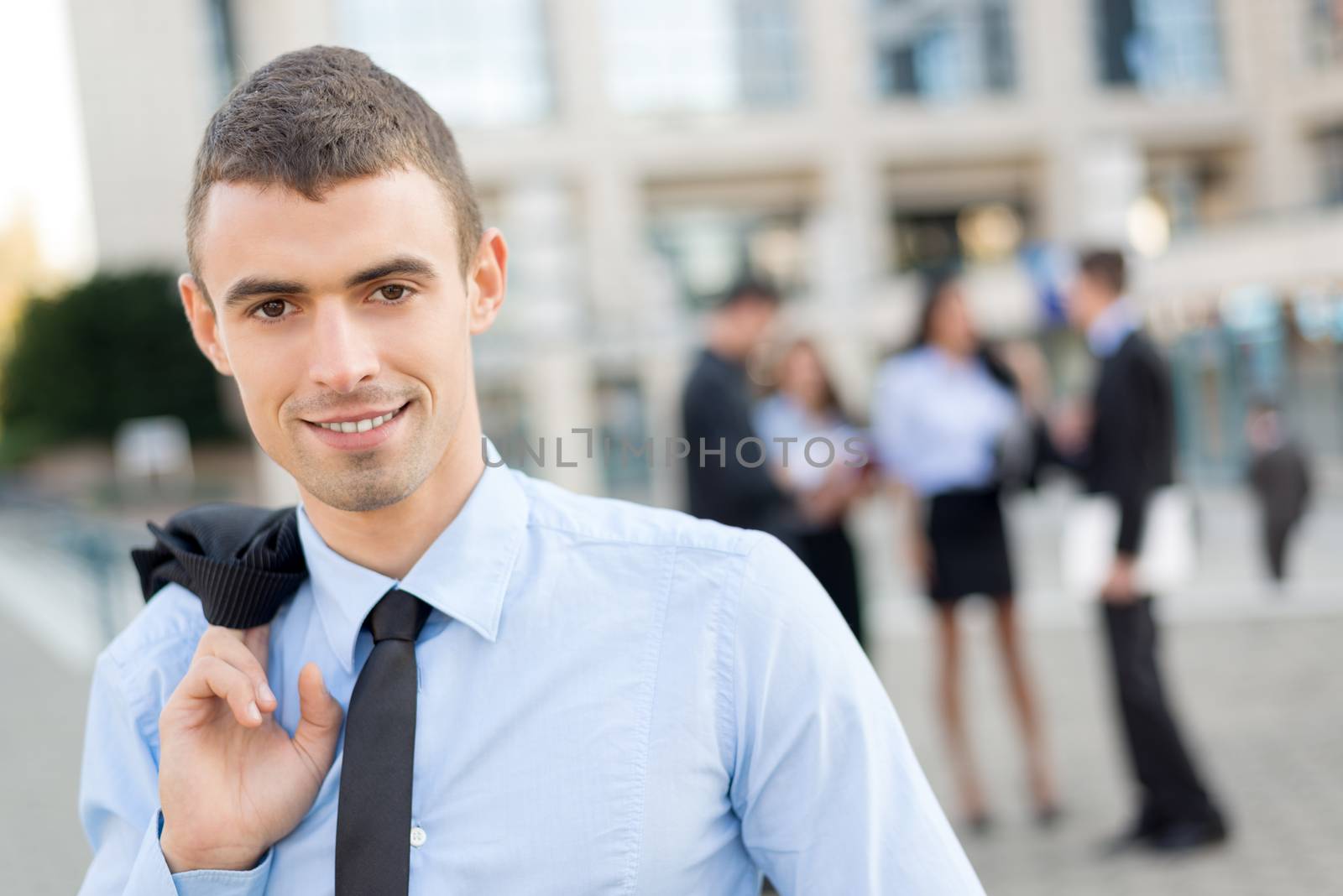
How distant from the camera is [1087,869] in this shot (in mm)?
4742

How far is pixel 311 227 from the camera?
146 cm

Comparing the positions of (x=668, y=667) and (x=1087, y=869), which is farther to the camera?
(x=1087, y=869)

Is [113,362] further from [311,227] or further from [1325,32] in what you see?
[311,227]

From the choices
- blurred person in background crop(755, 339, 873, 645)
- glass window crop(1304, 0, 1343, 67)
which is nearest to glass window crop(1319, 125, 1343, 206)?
glass window crop(1304, 0, 1343, 67)

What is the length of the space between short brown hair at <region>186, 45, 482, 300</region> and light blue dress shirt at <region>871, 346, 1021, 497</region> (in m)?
3.88

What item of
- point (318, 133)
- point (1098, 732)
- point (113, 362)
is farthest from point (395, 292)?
point (113, 362)

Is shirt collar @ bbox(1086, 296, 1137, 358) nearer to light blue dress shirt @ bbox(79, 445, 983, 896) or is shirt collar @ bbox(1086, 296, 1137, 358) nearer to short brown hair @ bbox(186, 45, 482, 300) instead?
light blue dress shirt @ bbox(79, 445, 983, 896)

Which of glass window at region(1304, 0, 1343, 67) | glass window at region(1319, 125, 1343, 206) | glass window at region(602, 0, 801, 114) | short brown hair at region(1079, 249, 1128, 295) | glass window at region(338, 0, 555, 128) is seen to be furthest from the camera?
glass window at region(1319, 125, 1343, 206)

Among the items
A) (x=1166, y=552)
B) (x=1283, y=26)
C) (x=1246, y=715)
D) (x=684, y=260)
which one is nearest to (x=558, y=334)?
(x=1246, y=715)

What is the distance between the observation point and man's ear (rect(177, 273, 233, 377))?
1.66m

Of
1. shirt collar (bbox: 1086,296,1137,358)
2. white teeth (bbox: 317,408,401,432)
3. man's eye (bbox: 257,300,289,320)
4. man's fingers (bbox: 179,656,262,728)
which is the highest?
man's eye (bbox: 257,300,289,320)

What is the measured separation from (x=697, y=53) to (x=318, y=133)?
33.4 meters

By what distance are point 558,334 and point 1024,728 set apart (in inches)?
464

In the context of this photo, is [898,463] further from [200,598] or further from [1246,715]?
[200,598]
